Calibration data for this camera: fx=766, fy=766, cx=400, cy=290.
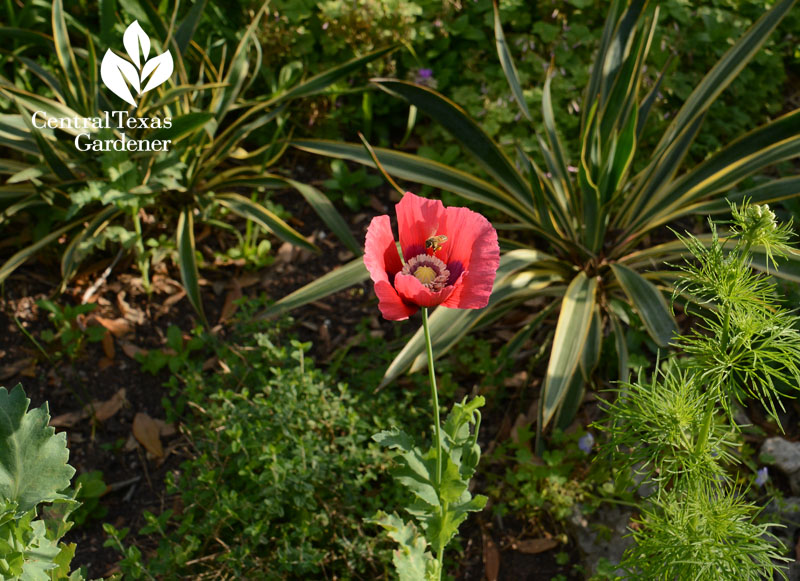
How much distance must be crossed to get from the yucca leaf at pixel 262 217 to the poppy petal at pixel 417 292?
54.5 inches

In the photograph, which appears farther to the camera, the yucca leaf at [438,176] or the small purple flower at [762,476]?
the yucca leaf at [438,176]

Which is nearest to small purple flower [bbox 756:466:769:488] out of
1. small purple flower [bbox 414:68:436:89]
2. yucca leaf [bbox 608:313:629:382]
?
yucca leaf [bbox 608:313:629:382]

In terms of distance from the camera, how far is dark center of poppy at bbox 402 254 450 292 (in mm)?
1245

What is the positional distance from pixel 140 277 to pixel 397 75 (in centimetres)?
132

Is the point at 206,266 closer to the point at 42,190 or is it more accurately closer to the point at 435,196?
the point at 42,190

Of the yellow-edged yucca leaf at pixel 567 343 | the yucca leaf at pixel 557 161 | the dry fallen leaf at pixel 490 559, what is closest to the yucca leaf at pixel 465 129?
the yucca leaf at pixel 557 161

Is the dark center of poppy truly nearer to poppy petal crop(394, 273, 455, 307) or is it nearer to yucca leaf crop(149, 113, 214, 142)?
poppy petal crop(394, 273, 455, 307)

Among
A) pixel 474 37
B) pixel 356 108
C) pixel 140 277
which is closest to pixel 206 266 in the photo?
pixel 140 277

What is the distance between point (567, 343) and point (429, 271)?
96cm

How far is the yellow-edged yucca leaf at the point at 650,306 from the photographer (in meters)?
1.99

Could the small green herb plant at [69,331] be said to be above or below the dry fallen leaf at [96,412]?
above

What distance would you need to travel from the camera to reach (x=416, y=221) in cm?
129

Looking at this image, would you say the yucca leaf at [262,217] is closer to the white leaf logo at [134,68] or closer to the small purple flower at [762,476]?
the white leaf logo at [134,68]

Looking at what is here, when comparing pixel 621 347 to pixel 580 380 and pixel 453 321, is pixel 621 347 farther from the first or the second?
pixel 453 321
